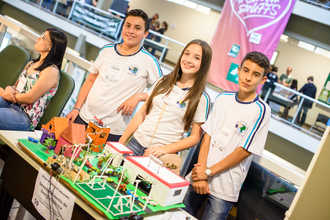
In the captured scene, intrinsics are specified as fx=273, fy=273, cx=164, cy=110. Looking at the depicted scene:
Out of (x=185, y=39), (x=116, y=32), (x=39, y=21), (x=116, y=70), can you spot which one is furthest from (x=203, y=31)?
(x=116, y=70)

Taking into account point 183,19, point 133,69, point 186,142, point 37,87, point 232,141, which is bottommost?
point 37,87

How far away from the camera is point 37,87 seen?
6.93 feet

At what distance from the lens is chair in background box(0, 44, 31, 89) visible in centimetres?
258

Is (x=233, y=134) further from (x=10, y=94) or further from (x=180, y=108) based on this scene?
(x=10, y=94)

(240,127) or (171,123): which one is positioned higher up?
(240,127)

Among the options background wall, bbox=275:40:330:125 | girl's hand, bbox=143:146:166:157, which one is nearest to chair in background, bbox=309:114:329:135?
background wall, bbox=275:40:330:125

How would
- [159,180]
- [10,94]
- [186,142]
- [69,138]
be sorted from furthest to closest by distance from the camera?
[10,94] < [186,142] < [69,138] < [159,180]

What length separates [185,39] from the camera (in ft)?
45.3

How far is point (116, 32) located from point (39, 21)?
4305mm

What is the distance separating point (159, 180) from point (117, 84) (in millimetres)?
990

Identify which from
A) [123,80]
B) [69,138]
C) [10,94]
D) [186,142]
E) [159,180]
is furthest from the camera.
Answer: [10,94]

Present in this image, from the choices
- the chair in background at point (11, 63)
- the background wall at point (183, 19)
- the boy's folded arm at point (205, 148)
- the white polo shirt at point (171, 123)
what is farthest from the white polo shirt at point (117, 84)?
the background wall at point (183, 19)

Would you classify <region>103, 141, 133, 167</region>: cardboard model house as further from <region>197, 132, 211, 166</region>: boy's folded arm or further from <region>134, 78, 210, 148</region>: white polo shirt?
<region>197, 132, 211, 166</region>: boy's folded arm

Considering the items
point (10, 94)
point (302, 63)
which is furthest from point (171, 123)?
point (302, 63)
